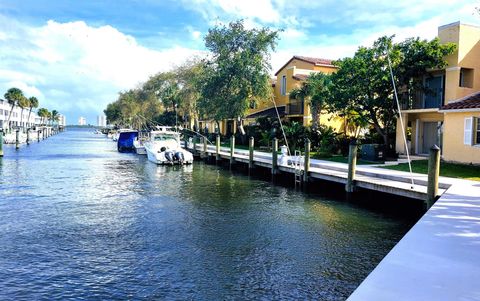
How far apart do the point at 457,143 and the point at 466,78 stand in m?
4.67

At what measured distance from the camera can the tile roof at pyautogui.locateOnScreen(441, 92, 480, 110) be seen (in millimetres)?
21517

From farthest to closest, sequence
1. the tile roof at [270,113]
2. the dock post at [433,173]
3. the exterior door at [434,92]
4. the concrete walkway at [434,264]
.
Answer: the tile roof at [270,113], the exterior door at [434,92], the dock post at [433,173], the concrete walkway at [434,264]

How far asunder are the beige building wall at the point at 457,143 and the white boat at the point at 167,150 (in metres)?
17.9

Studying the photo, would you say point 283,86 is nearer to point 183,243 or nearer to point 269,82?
point 269,82

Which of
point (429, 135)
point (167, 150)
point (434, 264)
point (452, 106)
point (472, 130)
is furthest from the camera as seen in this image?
point (167, 150)

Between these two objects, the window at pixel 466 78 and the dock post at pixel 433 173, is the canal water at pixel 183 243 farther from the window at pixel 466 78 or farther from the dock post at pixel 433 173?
the window at pixel 466 78

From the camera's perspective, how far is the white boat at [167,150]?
32.1 meters

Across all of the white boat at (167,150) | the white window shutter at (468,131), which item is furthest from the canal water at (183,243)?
the white boat at (167,150)

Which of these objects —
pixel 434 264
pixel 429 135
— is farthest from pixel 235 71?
A: pixel 434 264

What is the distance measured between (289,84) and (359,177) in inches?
1032

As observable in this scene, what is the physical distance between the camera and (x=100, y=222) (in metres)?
14.0

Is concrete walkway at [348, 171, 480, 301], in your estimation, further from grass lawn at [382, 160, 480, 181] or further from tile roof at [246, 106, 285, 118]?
tile roof at [246, 106, 285, 118]

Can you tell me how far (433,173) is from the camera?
44.1 feet

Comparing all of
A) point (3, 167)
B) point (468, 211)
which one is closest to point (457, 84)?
point (468, 211)
